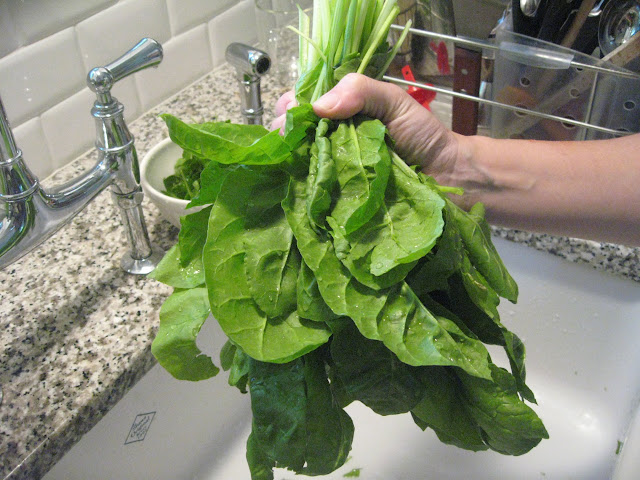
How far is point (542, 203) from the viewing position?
774mm

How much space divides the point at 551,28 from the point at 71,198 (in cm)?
71

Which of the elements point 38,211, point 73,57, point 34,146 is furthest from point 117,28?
point 38,211

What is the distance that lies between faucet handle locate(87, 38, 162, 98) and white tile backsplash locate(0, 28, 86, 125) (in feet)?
0.76

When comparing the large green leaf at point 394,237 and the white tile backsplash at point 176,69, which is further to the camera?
the white tile backsplash at point 176,69

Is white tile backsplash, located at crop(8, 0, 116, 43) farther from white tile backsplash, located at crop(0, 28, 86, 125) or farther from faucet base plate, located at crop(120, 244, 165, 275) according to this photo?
faucet base plate, located at crop(120, 244, 165, 275)

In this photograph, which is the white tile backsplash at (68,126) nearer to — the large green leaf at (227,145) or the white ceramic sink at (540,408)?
the white ceramic sink at (540,408)

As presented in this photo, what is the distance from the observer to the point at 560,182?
77 cm

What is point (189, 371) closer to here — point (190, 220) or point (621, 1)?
point (190, 220)

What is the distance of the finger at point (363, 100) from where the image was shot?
56 cm

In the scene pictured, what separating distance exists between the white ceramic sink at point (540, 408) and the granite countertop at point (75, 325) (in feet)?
0.18

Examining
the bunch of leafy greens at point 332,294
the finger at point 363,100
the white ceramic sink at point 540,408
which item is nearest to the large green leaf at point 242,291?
the bunch of leafy greens at point 332,294

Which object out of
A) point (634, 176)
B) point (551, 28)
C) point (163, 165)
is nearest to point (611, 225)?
point (634, 176)

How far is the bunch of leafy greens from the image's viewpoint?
448 mm

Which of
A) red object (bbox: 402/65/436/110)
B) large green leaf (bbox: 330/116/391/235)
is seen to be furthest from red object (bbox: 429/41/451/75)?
large green leaf (bbox: 330/116/391/235)
